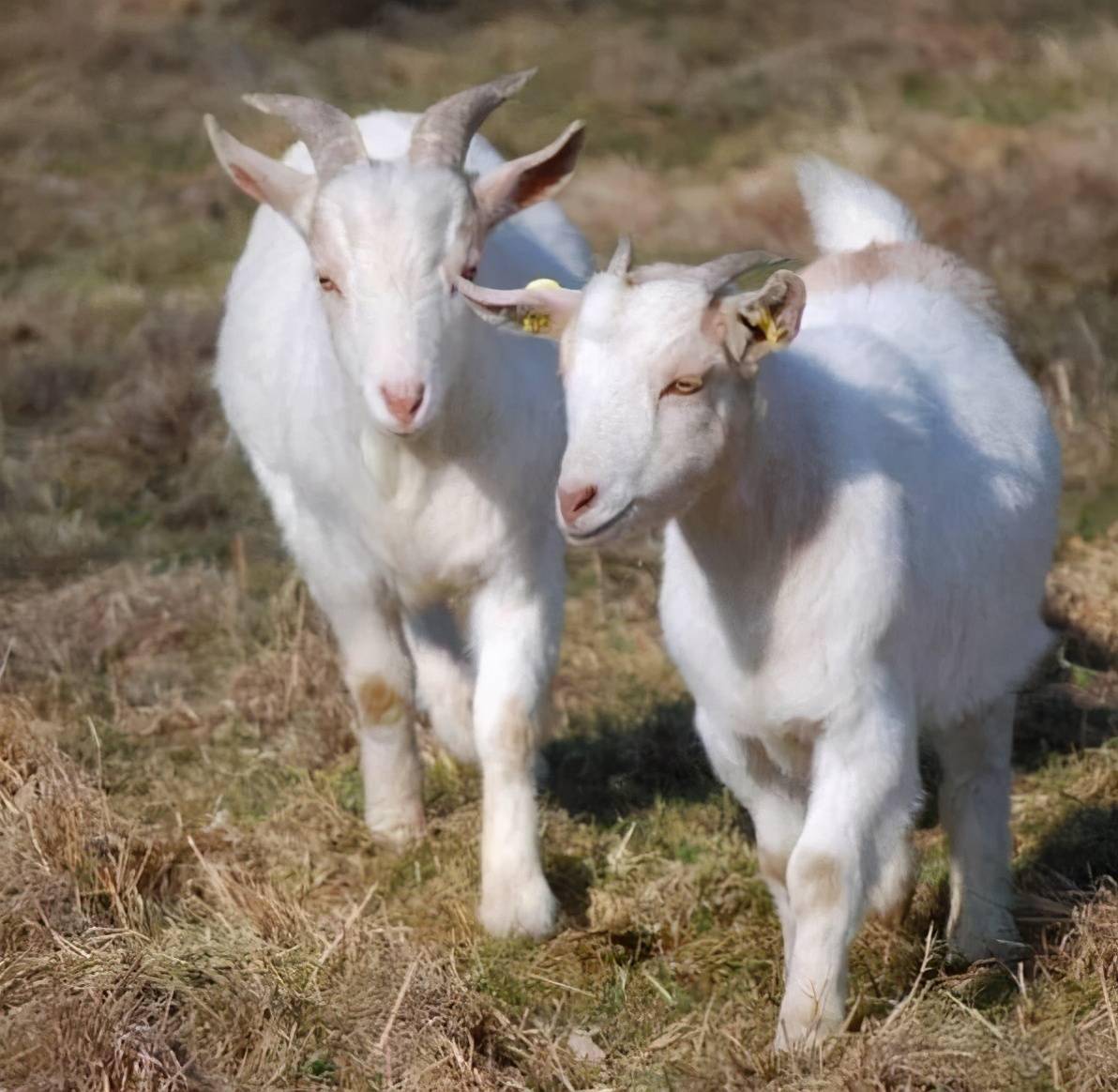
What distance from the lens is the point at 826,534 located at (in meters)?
4.33

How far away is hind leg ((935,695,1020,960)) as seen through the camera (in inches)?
203

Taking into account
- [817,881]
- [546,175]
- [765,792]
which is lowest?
[765,792]

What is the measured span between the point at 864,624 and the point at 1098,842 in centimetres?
164

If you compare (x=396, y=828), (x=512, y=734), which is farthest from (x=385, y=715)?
(x=512, y=734)

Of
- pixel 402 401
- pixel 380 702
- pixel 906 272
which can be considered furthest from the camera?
pixel 380 702

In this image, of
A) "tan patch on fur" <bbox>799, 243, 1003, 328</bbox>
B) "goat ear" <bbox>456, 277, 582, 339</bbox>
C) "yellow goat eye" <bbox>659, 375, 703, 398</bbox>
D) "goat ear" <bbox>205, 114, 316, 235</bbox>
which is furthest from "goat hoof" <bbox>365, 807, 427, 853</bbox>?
"yellow goat eye" <bbox>659, 375, 703, 398</bbox>

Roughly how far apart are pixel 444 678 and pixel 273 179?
183 centimetres

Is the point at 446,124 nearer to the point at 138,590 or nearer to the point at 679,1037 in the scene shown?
the point at 679,1037

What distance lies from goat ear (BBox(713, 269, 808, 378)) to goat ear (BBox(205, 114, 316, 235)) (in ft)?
5.89

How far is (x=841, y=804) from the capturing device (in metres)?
4.34

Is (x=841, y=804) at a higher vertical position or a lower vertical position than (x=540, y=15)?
higher

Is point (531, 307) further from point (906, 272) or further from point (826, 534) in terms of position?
point (906, 272)

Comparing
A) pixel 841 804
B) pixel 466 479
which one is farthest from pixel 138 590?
pixel 841 804

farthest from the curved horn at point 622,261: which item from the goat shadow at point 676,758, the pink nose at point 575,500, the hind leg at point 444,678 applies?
the hind leg at point 444,678
